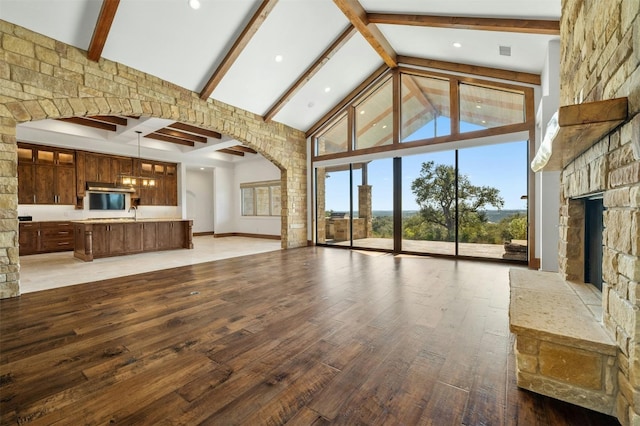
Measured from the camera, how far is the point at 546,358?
1.63 meters

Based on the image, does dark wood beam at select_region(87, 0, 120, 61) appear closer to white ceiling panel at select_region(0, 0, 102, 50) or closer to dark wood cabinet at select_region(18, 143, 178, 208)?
white ceiling panel at select_region(0, 0, 102, 50)

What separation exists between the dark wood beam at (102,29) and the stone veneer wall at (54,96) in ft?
0.56

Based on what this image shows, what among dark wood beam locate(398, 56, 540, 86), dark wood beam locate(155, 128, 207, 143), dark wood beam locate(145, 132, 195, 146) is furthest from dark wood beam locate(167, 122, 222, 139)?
dark wood beam locate(398, 56, 540, 86)

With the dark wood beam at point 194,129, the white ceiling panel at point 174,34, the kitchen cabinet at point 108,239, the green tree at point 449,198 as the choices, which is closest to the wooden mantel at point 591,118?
the green tree at point 449,198

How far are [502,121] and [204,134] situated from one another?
7.47m

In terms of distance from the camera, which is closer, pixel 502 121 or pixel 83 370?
pixel 83 370

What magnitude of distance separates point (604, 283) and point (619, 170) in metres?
0.72

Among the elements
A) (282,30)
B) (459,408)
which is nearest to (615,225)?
(459,408)

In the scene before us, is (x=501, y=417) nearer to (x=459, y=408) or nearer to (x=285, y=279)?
(x=459, y=408)

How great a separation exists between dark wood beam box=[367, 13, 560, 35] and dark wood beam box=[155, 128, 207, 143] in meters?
6.00

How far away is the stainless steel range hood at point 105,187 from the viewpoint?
7779 mm

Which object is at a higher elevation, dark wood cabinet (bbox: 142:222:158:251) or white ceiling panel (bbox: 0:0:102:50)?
white ceiling panel (bbox: 0:0:102:50)

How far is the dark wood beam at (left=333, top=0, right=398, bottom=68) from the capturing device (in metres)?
4.47

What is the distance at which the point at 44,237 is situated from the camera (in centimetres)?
699
